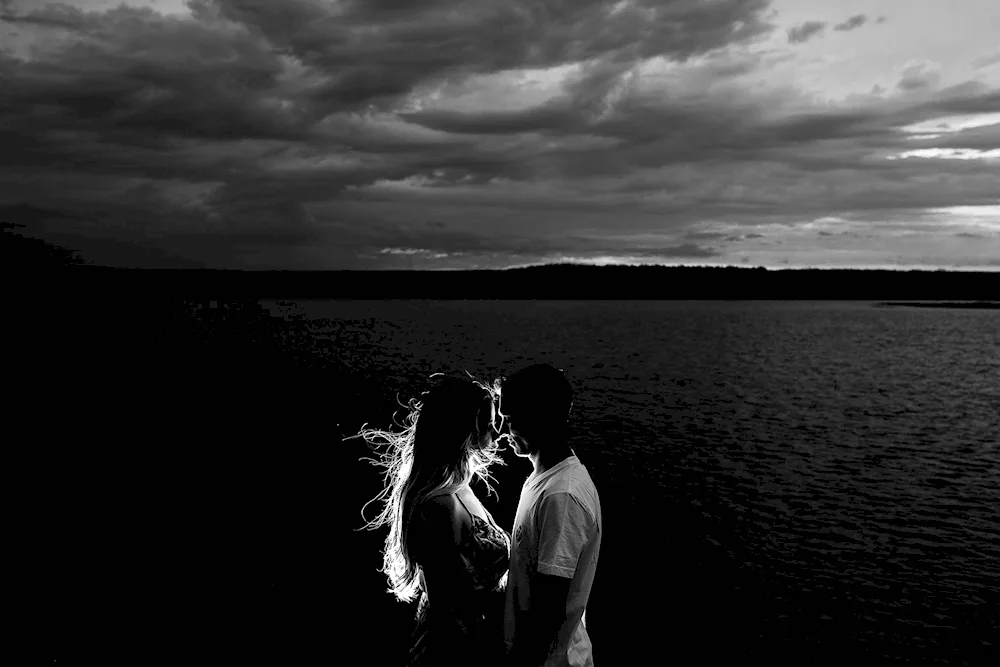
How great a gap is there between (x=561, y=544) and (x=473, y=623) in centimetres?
83

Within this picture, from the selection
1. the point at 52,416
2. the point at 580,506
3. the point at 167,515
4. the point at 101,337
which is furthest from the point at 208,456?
the point at 101,337

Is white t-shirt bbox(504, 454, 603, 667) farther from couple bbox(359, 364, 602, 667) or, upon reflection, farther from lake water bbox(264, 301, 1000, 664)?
lake water bbox(264, 301, 1000, 664)

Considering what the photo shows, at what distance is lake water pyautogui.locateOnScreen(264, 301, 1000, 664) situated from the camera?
18078 millimetres

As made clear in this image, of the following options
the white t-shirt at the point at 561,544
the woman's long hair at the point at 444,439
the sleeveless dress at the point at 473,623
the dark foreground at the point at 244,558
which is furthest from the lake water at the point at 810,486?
the woman's long hair at the point at 444,439

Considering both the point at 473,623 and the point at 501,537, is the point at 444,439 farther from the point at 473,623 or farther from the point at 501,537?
the point at 473,623

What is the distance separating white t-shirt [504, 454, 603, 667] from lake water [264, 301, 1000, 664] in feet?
43.0

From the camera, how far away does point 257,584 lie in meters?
17.6

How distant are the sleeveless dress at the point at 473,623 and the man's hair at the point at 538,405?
534 millimetres

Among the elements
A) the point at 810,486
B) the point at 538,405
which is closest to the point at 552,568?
the point at 538,405

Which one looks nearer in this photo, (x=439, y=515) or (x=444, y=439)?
(x=439, y=515)

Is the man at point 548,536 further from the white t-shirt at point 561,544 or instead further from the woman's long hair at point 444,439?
the woman's long hair at point 444,439

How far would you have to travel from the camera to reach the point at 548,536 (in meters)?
3.79

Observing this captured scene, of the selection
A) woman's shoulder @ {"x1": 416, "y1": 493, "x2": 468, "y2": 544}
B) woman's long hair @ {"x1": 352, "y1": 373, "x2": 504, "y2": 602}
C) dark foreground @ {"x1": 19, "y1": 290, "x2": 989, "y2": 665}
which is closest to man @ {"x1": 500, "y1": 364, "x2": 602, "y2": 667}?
woman's long hair @ {"x1": 352, "y1": 373, "x2": 504, "y2": 602}

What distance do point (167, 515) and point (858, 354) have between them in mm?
78802
